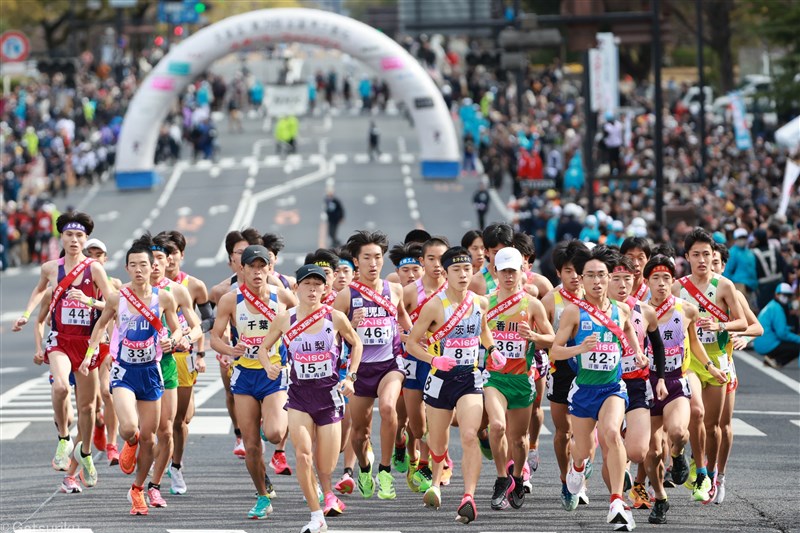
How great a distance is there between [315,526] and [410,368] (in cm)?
233

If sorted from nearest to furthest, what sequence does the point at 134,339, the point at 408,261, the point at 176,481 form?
1. the point at 134,339
2. the point at 176,481
3. the point at 408,261

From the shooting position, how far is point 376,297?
14.2 metres

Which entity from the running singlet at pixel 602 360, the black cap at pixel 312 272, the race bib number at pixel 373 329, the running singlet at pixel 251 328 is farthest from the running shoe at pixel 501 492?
the black cap at pixel 312 272

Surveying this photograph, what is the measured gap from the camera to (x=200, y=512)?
13.8 metres

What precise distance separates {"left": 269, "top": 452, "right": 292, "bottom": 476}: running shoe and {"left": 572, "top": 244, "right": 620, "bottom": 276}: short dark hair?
3794 mm

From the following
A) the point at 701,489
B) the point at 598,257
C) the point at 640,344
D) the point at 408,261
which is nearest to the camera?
the point at 598,257

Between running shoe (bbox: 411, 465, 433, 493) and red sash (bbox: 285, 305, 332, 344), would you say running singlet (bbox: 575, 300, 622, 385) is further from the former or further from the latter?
running shoe (bbox: 411, 465, 433, 493)

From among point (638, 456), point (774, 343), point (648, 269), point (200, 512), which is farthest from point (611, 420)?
point (774, 343)

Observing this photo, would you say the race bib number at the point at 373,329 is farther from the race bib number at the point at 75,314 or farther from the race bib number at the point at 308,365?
the race bib number at the point at 75,314

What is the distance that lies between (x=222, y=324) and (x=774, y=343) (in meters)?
11.5

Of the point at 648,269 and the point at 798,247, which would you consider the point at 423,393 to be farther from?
the point at 798,247

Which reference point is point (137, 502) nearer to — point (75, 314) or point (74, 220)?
point (75, 314)

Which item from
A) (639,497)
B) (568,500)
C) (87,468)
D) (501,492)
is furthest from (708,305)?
(87,468)

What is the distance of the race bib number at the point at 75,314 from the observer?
606 inches
